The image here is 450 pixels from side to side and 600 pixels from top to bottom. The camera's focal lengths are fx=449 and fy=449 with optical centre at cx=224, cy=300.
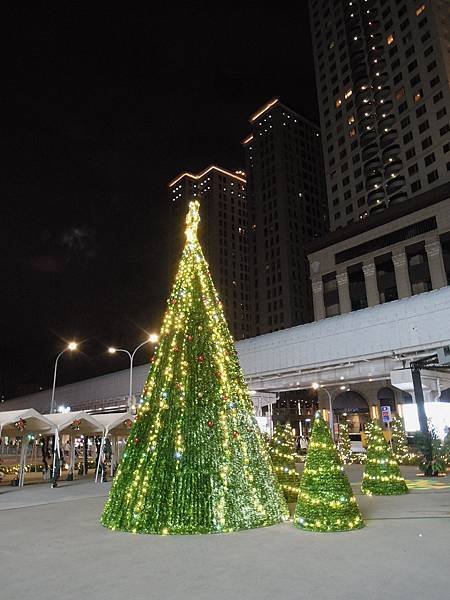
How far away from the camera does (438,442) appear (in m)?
20.7

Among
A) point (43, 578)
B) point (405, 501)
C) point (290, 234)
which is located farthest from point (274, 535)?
point (290, 234)

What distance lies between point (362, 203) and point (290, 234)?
1700 inches

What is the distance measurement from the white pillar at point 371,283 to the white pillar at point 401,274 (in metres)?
2.85

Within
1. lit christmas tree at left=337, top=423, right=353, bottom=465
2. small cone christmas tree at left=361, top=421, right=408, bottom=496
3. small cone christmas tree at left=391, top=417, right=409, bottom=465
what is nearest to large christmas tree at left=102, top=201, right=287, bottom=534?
small cone christmas tree at left=361, top=421, right=408, bottom=496

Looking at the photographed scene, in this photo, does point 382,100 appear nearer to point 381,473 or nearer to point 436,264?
point 436,264

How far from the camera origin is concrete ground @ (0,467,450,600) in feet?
16.7

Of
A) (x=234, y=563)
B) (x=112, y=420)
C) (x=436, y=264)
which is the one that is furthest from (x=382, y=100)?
(x=234, y=563)

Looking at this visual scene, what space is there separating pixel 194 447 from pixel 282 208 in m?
108

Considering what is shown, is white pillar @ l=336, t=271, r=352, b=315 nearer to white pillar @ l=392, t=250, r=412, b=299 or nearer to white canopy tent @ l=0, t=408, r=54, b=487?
white pillar @ l=392, t=250, r=412, b=299

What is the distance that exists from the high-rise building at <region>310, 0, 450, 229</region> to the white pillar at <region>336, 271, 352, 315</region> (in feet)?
52.5

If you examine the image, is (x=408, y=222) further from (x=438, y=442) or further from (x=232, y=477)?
(x=232, y=477)

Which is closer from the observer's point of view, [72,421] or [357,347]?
[72,421]

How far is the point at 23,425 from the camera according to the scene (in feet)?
68.4

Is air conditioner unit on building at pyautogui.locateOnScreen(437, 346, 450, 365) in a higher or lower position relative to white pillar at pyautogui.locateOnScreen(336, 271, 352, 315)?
lower
